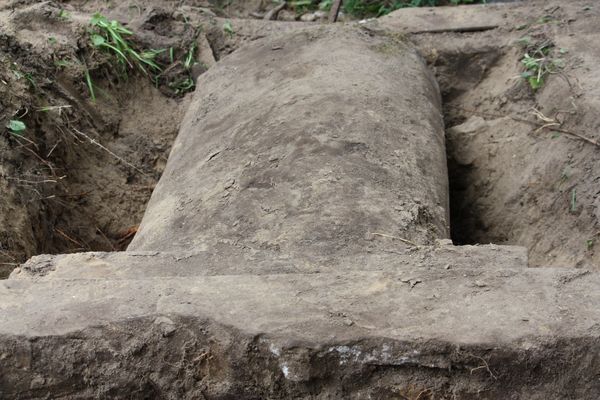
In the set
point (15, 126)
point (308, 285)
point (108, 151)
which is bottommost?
point (108, 151)

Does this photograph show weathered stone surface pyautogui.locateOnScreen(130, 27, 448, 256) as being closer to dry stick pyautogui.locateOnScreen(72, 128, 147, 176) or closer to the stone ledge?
the stone ledge

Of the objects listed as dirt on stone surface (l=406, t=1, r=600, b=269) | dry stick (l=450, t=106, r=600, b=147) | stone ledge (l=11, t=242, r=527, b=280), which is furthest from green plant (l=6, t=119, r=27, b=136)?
dry stick (l=450, t=106, r=600, b=147)

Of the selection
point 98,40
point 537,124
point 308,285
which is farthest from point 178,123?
point 308,285

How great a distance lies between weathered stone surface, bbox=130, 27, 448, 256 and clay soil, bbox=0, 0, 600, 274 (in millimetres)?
453

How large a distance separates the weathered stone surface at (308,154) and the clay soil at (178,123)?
45 cm

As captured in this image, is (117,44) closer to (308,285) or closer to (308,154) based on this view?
(308,154)

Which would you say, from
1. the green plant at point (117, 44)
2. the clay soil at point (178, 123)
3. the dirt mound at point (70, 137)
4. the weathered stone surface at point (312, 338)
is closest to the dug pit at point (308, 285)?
the weathered stone surface at point (312, 338)

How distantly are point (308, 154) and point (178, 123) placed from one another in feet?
5.38

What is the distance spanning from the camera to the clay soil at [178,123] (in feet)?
10.1

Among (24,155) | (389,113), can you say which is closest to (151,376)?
(389,113)

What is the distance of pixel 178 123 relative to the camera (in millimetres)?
3992

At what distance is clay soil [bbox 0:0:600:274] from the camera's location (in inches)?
122

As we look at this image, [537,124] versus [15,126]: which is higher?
[15,126]

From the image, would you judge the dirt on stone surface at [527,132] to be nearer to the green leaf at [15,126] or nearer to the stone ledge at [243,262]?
the stone ledge at [243,262]
